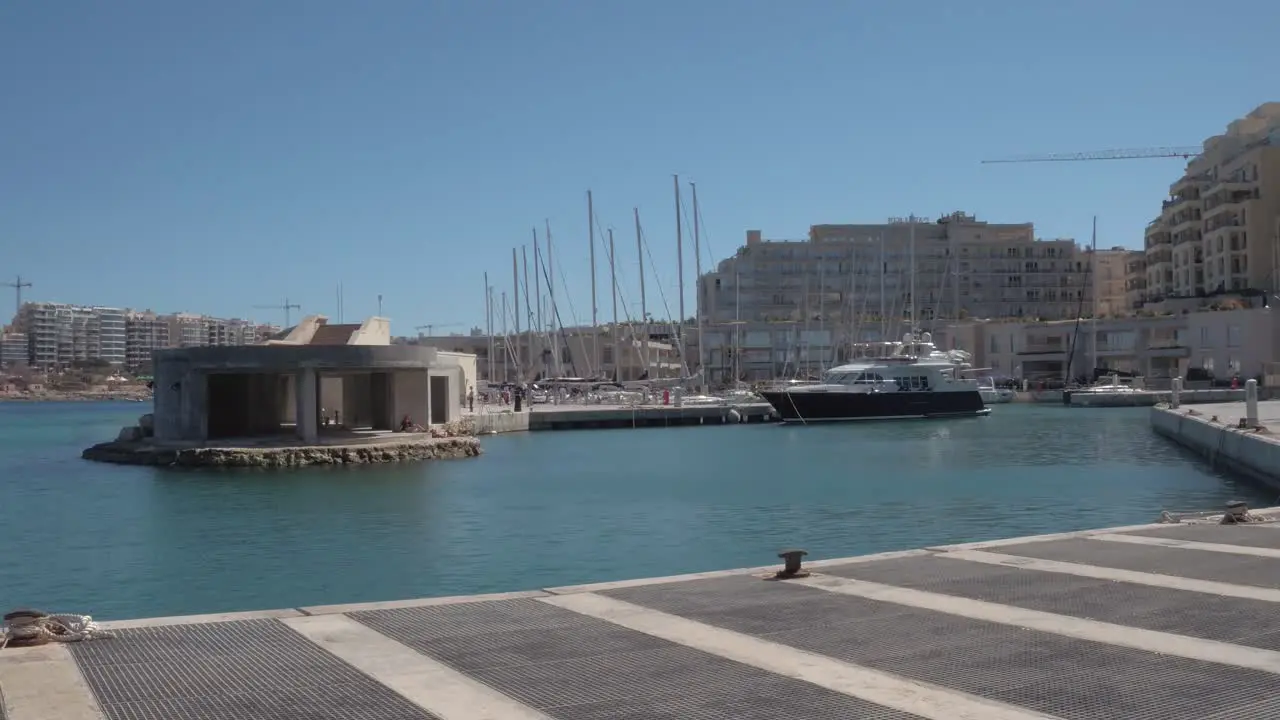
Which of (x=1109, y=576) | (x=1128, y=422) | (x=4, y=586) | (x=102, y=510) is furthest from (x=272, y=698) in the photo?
(x=1128, y=422)

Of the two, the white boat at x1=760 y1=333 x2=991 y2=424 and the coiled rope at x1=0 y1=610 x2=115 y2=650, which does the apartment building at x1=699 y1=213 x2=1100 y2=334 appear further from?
the coiled rope at x1=0 y1=610 x2=115 y2=650

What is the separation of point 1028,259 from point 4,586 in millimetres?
130496

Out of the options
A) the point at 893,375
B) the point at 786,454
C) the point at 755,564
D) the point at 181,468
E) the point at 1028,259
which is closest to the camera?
the point at 755,564

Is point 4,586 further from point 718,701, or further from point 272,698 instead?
point 718,701

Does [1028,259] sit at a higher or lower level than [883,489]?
higher

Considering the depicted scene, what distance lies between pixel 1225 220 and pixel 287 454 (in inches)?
3296

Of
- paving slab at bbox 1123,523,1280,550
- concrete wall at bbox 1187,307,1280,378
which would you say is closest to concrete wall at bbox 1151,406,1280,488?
paving slab at bbox 1123,523,1280,550

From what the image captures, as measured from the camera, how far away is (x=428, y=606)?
1139 cm

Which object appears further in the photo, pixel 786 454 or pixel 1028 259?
pixel 1028 259

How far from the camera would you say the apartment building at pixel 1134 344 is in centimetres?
8850

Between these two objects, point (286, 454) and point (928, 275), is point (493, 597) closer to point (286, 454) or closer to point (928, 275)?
point (286, 454)

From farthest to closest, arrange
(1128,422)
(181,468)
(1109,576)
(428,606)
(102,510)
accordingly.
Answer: (1128,422)
(181,468)
(102,510)
(1109,576)
(428,606)

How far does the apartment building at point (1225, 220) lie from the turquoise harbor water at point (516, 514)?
53.6 meters

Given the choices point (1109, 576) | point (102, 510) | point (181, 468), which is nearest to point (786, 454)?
point (181, 468)
